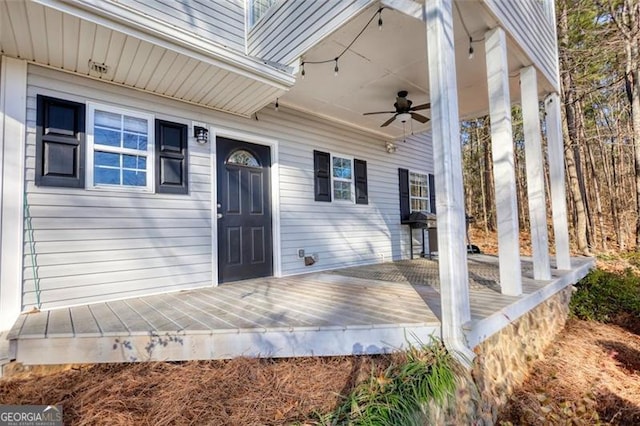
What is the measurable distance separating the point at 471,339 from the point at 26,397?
2.99m

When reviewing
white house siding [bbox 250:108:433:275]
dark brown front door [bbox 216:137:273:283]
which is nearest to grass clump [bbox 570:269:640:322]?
white house siding [bbox 250:108:433:275]

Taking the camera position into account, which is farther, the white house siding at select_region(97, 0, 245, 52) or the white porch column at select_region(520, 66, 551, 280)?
the white porch column at select_region(520, 66, 551, 280)

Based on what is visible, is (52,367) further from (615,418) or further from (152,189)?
(615,418)

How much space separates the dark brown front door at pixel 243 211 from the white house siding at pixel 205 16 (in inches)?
55.8

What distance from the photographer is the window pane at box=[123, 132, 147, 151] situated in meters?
3.47

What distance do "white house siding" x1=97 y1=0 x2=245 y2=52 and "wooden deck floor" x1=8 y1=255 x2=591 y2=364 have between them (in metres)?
2.99

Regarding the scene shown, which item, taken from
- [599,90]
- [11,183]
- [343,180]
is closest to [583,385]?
[343,180]

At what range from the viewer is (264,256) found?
462cm

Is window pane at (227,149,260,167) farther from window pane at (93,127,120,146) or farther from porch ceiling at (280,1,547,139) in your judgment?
window pane at (93,127,120,146)

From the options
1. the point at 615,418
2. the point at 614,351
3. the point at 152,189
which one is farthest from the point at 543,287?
the point at 152,189

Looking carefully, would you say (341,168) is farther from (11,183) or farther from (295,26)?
(11,183)

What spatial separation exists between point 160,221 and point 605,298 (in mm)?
6392

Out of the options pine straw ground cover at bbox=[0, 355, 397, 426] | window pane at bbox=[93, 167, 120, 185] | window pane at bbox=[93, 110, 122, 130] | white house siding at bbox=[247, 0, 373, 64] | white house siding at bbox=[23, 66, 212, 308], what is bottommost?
pine straw ground cover at bbox=[0, 355, 397, 426]

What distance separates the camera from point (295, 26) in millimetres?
3582
